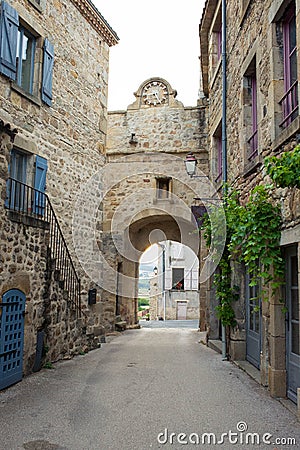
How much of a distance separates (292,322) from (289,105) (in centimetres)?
249

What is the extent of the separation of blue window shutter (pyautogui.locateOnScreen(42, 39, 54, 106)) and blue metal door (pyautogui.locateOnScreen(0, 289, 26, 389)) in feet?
12.3

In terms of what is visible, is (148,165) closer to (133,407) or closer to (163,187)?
(163,187)

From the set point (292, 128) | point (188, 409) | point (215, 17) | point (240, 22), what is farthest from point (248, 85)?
point (188, 409)

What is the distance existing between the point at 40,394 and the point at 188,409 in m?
1.87

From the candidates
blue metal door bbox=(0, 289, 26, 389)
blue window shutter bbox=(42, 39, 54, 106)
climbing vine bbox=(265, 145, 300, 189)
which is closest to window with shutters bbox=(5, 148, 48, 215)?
blue window shutter bbox=(42, 39, 54, 106)

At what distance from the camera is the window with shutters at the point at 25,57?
21.5ft

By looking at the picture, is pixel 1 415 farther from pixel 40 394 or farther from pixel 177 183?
pixel 177 183

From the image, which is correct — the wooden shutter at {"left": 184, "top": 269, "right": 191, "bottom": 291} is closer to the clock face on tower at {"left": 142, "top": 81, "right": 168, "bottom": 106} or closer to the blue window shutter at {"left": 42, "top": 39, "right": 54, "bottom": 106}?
the clock face on tower at {"left": 142, "top": 81, "right": 168, "bottom": 106}

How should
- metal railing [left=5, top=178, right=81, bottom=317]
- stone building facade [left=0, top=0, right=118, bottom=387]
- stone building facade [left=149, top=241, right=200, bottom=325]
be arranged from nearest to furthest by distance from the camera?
stone building facade [left=0, top=0, right=118, bottom=387]
metal railing [left=5, top=178, right=81, bottom=317]
stone building facade [left=149, top=241, right=200, bottom=325]

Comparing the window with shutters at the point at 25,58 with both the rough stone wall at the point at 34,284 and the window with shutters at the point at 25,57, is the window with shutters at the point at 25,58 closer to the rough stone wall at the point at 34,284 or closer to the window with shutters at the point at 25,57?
the window with shutters at the point at 25,57

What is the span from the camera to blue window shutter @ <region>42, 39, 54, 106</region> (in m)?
7.65

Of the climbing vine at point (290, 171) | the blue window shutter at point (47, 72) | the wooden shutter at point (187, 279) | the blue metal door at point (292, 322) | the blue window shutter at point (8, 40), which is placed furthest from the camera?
the wooden shutter at point (187, 279)

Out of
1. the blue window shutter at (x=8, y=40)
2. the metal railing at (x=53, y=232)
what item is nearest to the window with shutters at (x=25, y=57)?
the blue window shutter at (x=8, y=40)

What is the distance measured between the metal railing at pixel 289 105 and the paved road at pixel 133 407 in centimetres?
319
